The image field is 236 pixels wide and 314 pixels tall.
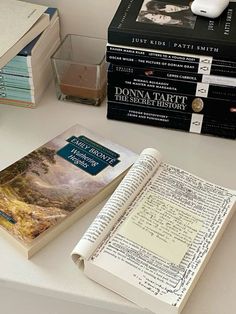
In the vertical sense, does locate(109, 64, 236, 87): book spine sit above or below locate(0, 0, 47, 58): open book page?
below

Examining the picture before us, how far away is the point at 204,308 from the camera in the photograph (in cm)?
70

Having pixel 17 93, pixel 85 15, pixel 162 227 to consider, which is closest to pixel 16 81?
pixel 17 93

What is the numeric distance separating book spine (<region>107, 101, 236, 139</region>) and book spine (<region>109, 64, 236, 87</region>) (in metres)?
0.07

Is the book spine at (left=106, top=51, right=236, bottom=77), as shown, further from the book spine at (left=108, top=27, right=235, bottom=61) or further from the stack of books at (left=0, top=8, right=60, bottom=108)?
the stack of books at (left=0, top=8, right=60, bottom=108)

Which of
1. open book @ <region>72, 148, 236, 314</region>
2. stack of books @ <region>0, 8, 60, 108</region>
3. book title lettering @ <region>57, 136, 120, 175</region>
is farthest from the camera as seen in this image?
stack of books @ <region>0, 8, 60, 108</region>

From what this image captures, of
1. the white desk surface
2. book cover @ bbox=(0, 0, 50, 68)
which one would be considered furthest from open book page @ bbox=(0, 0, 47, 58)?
the white desk surface

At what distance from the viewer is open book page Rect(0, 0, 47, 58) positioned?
3.12 feet

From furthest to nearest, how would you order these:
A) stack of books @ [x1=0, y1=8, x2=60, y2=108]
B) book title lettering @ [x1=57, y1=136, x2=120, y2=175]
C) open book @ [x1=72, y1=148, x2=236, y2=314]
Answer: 1. stack of books @ [x1=0, y1=8, x2=60, y2=108]
2. book title lettering @ [x1=57, y1=136, x2=120, y2=175]
3. open book @ [x1=72, y1=148, x2=236, y2=314]

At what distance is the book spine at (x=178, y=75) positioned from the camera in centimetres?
89

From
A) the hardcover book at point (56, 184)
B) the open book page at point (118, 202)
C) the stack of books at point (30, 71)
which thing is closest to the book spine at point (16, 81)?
the stack of books at point (30, 71)

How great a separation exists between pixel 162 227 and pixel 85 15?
51cm

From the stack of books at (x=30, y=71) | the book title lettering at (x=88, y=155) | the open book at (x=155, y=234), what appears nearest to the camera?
the open book at (x=155, y=234)

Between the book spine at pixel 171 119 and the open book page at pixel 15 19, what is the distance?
200mm

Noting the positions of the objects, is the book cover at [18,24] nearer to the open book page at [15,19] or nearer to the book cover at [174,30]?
the open book page at [15,19]
